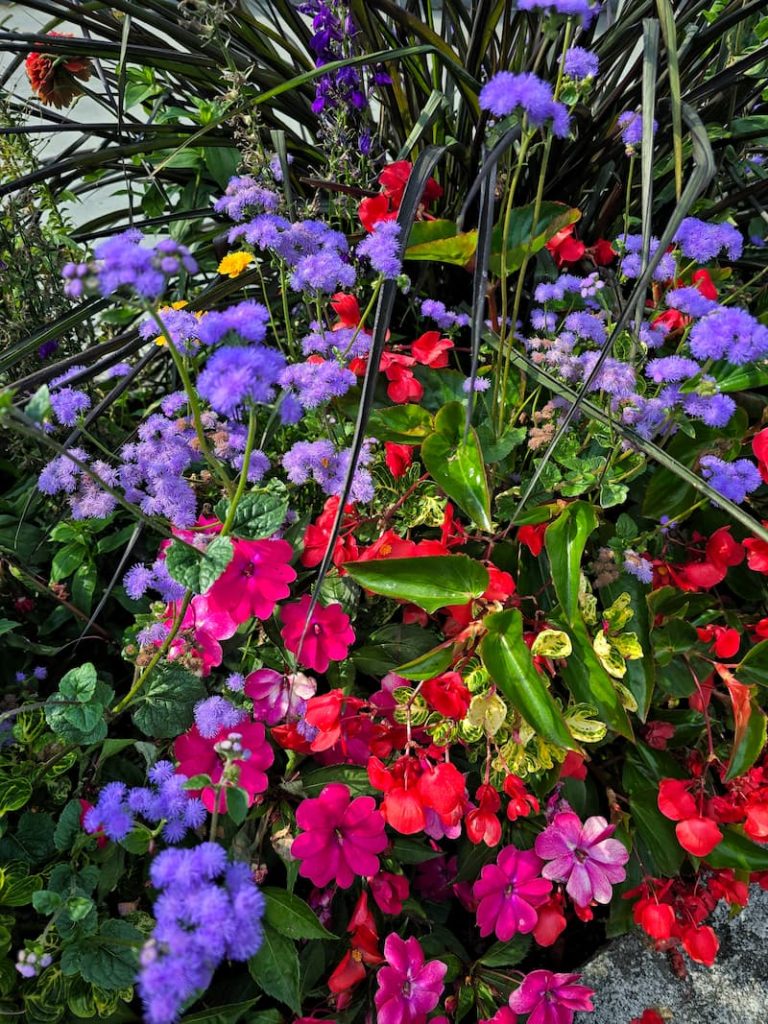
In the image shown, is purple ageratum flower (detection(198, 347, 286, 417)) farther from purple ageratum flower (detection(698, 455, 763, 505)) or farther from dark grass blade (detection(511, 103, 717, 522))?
purple ageratum flower (detection(698, 455, 763, 505))

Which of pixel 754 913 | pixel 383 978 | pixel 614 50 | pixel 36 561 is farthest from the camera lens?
pixel 614 50

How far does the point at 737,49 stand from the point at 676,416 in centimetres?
92

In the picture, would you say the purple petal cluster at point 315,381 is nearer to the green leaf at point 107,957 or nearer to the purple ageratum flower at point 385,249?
the purple ageratum flower at point 385,249

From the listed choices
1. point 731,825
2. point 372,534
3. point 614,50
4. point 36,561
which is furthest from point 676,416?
point 36,561

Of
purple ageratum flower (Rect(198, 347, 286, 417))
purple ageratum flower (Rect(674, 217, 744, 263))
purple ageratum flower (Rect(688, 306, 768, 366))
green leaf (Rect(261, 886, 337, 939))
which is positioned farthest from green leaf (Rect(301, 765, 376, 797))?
purple ageratum flower (Rect(674, 217, 744, 263))

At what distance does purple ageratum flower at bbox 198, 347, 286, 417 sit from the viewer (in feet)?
1.85

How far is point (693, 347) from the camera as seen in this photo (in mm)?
804

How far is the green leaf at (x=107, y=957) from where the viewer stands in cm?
67

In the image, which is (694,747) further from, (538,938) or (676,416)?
(676,416)

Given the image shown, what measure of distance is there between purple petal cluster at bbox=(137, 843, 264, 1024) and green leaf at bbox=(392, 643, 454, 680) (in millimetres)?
289

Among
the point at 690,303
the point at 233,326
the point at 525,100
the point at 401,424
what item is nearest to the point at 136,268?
the point at 233,326

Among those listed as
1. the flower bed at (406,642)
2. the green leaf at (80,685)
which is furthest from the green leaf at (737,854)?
the green leaf at (80,685)

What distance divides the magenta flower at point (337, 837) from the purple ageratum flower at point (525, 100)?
63cm

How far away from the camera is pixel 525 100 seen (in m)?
0.68
